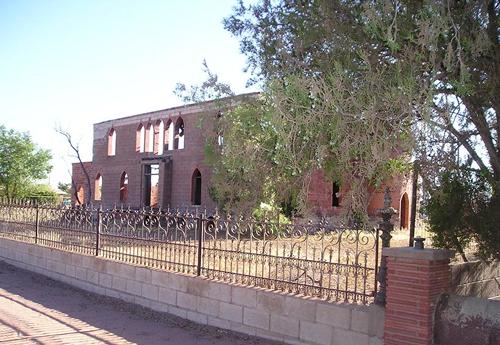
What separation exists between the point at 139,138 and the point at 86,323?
78.0 ft

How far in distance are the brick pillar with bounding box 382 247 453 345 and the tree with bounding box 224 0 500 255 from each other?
34.9 inches

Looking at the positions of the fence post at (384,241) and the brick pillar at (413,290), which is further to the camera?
the fence post at (384,241)

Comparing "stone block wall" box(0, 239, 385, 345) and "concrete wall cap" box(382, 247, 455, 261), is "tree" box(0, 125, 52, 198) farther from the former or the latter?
"concrete wall cap" box(382, 247, 455, 261)

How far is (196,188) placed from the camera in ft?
88.4

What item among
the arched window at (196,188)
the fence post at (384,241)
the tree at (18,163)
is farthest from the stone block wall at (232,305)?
the tree at (18,163)

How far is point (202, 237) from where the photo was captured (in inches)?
305

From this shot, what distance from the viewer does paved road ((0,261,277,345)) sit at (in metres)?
6.67

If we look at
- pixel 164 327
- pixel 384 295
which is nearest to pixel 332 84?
pixel 384 295

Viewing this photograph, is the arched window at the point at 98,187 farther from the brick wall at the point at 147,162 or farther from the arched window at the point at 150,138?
the arched window at the point at 150,138

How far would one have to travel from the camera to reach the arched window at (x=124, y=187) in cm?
3167

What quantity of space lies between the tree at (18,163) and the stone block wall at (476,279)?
34571 mm

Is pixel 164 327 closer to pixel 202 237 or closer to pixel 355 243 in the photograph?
pixel 202 237

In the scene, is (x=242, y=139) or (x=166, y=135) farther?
(x=166, y=135)

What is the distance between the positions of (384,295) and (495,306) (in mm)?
1169
